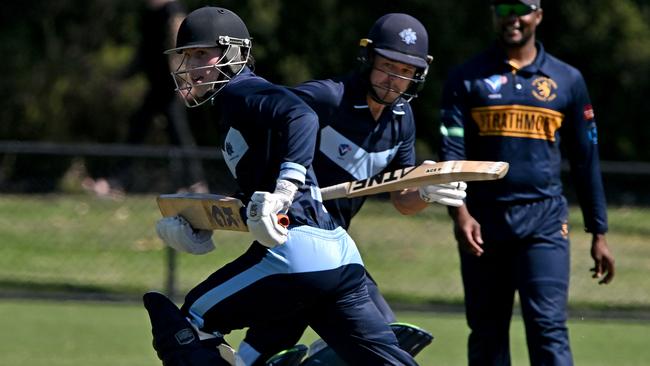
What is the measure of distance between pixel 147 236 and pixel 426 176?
6988 millimetres

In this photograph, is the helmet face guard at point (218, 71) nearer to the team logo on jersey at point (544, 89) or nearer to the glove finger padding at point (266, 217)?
the glove finger padding at point (266, 217)

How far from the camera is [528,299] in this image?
20.9 feet

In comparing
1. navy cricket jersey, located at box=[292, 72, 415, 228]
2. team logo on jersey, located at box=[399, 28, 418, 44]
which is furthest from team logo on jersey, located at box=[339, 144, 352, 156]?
team logo on jersey, located at box=[399, 28, 418, 44]

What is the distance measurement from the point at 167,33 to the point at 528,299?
583 cm

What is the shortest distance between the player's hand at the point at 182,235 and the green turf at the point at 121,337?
3.01 m

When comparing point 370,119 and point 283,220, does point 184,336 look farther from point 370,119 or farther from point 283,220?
point 370,119

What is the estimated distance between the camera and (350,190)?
16.6ft

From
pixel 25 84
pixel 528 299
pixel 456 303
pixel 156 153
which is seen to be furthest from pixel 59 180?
pixel 528 299

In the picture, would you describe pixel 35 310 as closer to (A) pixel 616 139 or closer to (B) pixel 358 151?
(B) pixel 358 151

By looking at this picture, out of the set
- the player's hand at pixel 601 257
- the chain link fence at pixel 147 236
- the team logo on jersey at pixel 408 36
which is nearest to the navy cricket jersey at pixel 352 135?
the team logo on jersey at pixel 408 36

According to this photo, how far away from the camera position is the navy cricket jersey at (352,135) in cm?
559

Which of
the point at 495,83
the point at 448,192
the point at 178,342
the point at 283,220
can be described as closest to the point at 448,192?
the point at 448,192

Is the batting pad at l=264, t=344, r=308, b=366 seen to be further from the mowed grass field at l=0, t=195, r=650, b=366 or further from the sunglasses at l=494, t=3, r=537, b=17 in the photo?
the mowed grass field at l=0, t=195, r=650, b=366

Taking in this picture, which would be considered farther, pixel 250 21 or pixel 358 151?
pixel 250 21
